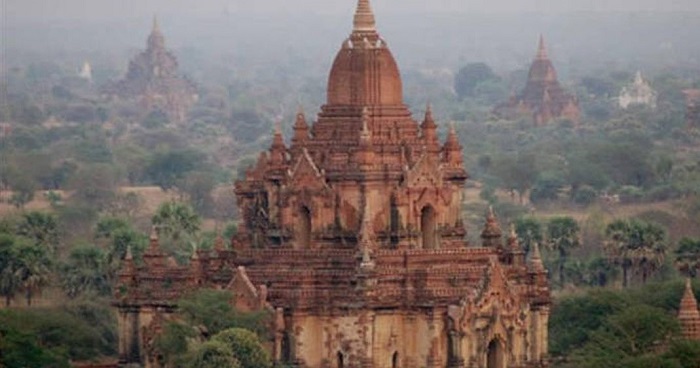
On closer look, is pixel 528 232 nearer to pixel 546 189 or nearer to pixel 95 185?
pixel 546 189

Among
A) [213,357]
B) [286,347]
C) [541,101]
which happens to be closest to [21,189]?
[541,101]

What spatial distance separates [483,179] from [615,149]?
6.29 m

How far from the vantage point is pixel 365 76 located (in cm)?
5275

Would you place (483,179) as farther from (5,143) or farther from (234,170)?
(5,143)

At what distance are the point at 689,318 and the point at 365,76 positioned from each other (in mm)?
7452

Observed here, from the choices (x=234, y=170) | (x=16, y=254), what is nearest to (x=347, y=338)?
(x=16, y=254)

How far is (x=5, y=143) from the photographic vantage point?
158 meters

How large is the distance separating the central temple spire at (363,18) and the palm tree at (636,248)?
22.0 metres

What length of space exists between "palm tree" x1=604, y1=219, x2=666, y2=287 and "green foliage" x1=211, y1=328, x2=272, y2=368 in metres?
25.4

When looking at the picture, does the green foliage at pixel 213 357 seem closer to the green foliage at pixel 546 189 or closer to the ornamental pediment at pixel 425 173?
the ornamental pediment at pixel 425 173

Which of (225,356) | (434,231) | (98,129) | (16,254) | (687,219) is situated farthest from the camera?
(98,129)

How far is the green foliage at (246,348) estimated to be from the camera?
49.5 m

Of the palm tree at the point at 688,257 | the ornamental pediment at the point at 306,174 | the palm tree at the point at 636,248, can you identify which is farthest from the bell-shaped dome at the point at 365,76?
the palm tree at the point at 636,248

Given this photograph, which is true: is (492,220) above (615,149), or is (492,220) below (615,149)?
below
